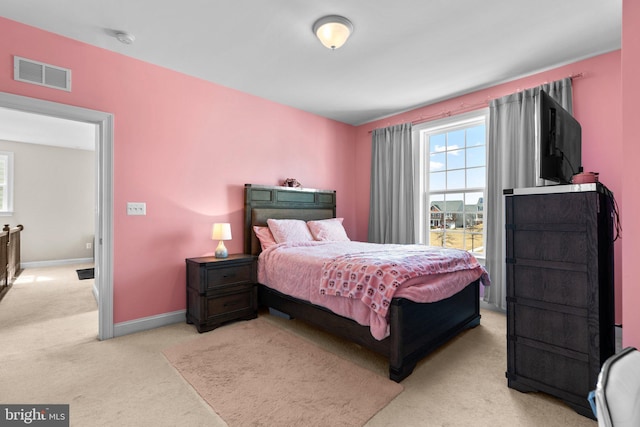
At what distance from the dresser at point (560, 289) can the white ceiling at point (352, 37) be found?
1.47 metres

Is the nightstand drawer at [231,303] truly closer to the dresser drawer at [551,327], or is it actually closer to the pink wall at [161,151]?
the pink wall at [161,151]

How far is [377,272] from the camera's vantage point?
221cm

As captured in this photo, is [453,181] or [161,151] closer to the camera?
[161,151]

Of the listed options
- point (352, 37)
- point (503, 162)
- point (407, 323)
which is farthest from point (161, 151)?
point (503, 162)

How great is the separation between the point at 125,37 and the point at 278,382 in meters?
3.01

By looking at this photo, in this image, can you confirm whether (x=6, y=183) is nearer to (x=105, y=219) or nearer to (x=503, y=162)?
(x=105, y=219)

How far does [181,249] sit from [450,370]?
277 centimetres

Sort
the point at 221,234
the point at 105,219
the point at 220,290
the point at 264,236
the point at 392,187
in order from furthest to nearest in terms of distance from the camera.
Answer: the point at 392,187 → the point at 264,236 → the point at 221,234 → the point at 220,290 → the point at 105,219

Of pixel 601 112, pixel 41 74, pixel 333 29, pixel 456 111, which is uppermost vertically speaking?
pixel 333 29

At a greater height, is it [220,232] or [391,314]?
[220,232]

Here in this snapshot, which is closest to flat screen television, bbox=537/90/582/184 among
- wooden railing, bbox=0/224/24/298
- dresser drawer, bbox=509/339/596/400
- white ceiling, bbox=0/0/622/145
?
white ceiling, bbox=0/0/622/145

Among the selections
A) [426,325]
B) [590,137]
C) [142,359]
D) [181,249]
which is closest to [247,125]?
[181,249]

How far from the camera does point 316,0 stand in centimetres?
217

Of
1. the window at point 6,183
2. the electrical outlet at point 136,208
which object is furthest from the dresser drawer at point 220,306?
the window at point 6,183
